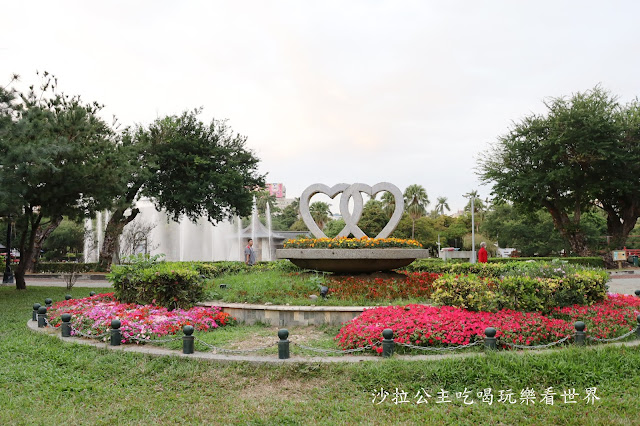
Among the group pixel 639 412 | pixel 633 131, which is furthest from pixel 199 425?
pixel 633 131

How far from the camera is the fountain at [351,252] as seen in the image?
34.0 feet

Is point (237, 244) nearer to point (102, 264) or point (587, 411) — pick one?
point (102, 264)

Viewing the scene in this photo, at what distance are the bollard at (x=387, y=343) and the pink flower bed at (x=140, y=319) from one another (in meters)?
3.26

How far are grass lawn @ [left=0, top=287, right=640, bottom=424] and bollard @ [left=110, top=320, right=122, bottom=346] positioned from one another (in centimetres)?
58

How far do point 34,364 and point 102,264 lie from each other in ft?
66.9

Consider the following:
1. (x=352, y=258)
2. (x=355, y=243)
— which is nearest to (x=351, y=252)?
(x=352, y=258)

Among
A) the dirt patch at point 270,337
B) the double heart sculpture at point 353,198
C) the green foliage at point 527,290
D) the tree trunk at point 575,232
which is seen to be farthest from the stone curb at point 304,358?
the tree trunk at point 575,232

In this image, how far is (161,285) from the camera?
29.2 feet

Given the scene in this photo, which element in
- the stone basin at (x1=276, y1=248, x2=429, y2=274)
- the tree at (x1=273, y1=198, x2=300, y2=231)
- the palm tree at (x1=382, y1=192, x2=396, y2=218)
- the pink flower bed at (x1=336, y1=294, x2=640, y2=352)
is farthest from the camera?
the tree at (x1=273, y1=198, x2=300, y2=231)

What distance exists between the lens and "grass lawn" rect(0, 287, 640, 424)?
4508 mm

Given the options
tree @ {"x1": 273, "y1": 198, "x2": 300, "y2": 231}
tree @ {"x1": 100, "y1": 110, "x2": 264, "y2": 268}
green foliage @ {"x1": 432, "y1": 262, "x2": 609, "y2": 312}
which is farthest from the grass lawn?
tree @ {"x1": 273, "y1": 198, "x2": 300, "y2": 231}

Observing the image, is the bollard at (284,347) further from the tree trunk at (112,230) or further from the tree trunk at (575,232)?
the tree trunk at (575,232)

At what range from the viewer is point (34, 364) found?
6449mm

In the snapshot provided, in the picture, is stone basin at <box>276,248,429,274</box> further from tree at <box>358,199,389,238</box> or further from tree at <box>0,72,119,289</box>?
tree at <box>358,199,389,238</box>
